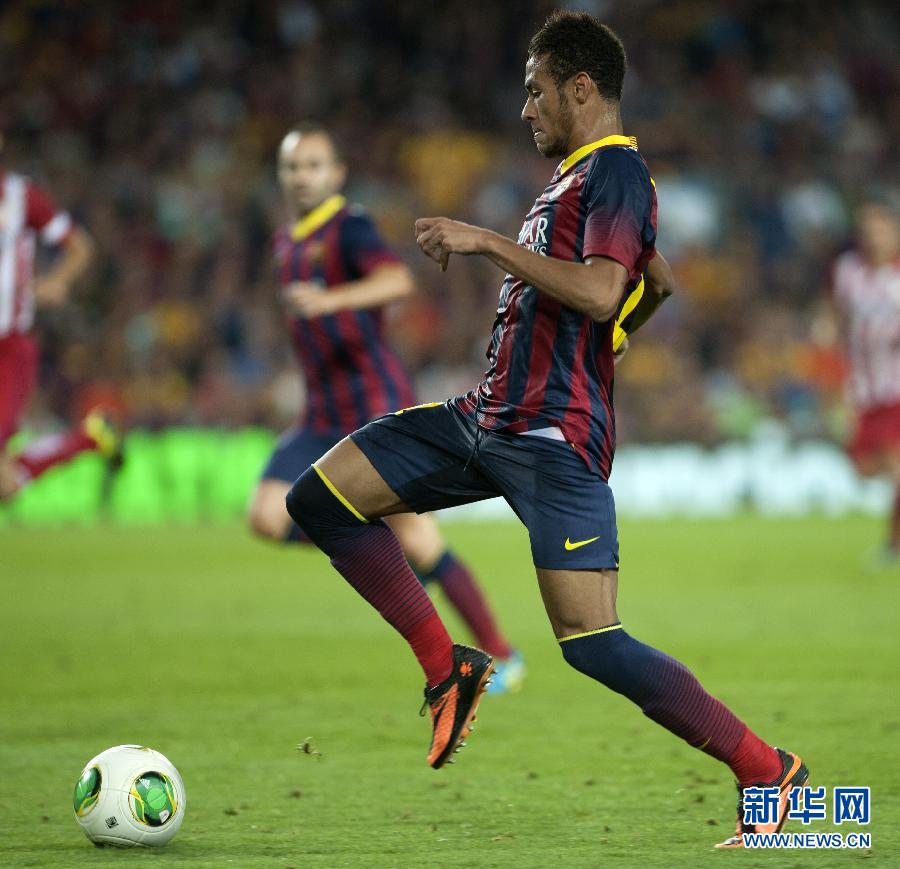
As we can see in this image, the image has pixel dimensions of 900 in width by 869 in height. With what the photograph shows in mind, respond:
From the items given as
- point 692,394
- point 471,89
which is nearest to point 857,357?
point 692,394

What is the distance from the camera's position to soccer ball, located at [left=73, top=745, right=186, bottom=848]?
12.7 feet

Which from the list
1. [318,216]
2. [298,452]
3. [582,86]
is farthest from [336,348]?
[582,86]

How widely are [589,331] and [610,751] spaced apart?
178 cm

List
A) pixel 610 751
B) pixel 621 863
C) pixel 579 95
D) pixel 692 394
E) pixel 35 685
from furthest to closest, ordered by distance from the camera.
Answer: pixel 692 394, pixel 35 685, pixel 610 751, pixel 579 95, pixel 621 863

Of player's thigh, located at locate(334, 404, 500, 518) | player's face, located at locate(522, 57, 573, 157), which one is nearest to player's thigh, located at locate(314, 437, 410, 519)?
player's thigh, located at locate(334, 404, 500, 518)

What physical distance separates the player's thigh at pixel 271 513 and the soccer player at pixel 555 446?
248 cm

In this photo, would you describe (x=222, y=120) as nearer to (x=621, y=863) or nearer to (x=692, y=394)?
(x=692, y=394)

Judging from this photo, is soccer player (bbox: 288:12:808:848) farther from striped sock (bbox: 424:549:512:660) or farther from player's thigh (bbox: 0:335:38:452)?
player's thigh (bbox: 0:335:38:452)

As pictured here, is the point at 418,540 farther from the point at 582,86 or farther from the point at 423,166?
the point at 423,166

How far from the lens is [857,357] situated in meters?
12.1

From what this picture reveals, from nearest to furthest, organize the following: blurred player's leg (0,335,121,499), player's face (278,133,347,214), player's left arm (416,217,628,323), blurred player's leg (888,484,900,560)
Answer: player's left arm (416,217,628,323) < player's face (278,133,347,214) < blurred player's leg (0,335,121,499) < blurred player's leg (888,484,900,560)

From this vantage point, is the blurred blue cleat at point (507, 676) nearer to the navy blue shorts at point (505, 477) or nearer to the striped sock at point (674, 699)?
the navy blue shorts at point (505, 477)

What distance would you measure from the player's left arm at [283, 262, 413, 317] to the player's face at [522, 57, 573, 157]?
1813 mm

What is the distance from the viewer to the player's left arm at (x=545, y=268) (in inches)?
149
